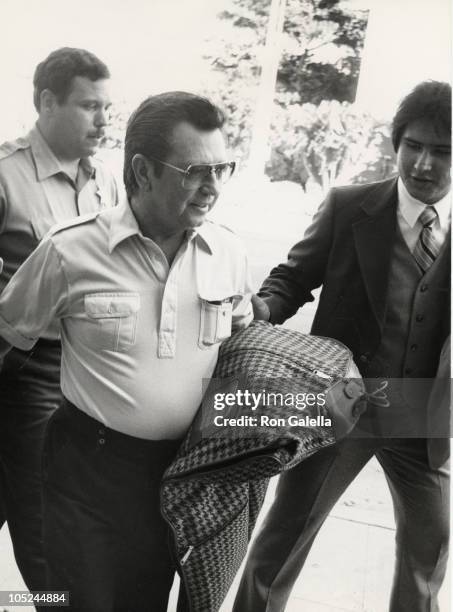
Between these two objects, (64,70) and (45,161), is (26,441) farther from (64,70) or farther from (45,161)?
(64,70)

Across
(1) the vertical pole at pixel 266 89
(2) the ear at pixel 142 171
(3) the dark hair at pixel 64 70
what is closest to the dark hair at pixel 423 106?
(1) the vertical pole at pixel 266 89

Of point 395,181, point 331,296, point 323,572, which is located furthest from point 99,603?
point 395,181

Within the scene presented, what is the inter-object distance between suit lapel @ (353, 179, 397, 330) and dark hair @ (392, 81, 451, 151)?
0.10 metres

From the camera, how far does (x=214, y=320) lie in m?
1.18

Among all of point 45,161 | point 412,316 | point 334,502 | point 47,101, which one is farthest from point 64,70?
point 334,502

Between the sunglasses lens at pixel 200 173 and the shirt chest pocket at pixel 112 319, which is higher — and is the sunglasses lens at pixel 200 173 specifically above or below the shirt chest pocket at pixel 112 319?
above

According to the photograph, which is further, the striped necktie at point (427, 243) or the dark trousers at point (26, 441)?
the dark trousers at point (26, 441)

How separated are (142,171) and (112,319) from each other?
0.26m

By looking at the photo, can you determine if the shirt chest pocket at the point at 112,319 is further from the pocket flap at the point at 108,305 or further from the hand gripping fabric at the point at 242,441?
the hand gripping fabric at the point at 242,441

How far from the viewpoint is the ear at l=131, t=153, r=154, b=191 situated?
1082mm

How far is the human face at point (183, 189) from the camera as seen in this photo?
3.47 feet

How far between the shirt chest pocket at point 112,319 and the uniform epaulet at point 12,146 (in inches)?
15.1

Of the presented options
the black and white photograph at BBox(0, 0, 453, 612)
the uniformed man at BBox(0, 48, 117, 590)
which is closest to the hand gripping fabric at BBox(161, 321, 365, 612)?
the black and white photograph at BBox(0, 0, 453, 612)

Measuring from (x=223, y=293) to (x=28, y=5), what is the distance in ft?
2.43
